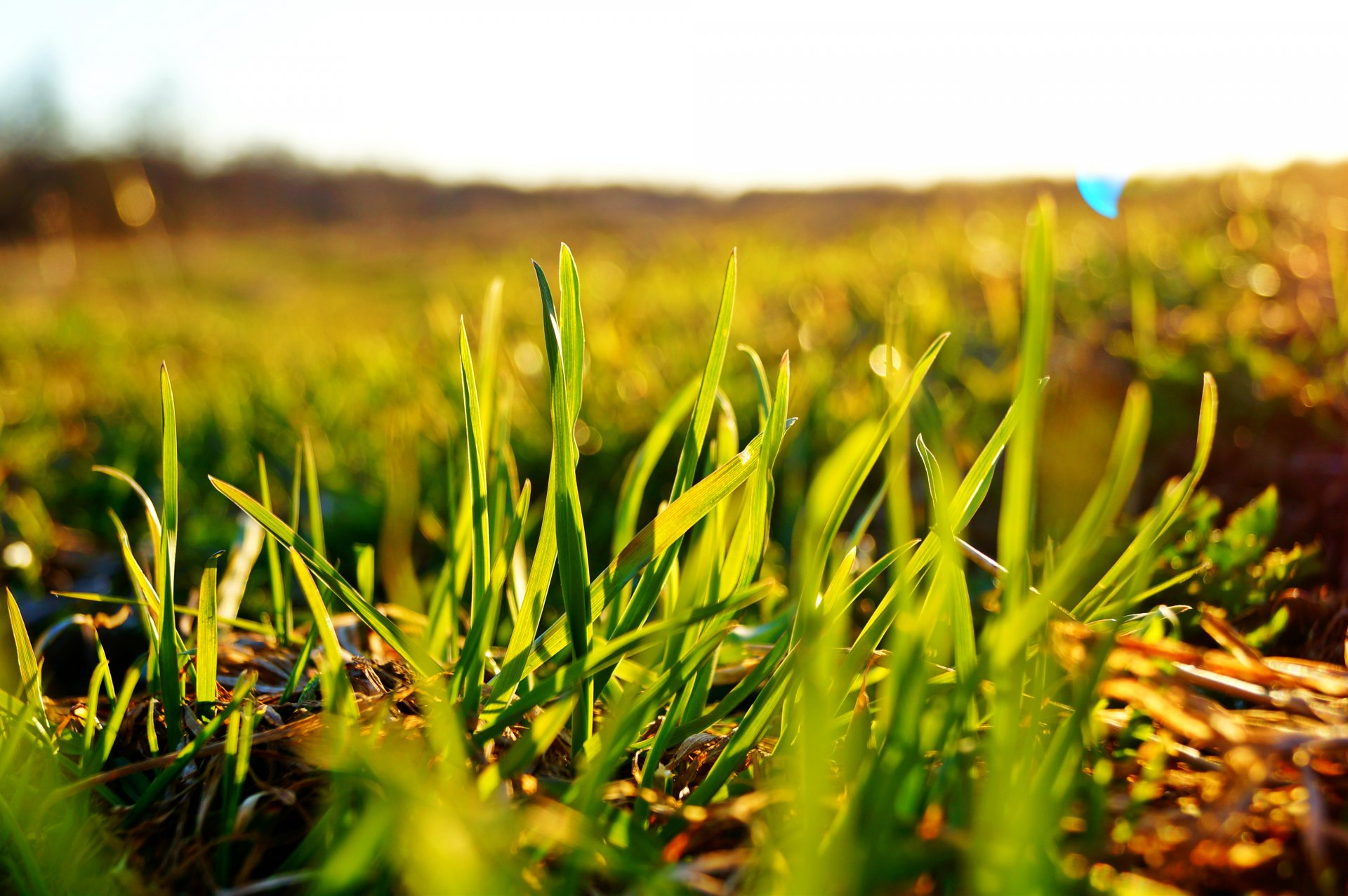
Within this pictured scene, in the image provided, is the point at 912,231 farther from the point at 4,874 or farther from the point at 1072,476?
the point at 4,874

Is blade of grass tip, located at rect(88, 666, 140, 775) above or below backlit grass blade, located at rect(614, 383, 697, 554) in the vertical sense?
below

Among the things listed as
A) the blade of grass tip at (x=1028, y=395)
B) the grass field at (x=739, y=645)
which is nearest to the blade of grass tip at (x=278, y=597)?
the grass field at (x=739, y=645)

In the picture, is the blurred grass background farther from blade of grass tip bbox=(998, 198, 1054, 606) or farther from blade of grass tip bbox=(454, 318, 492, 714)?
blade of grass tip bbox=(454, 318, 492, 714)

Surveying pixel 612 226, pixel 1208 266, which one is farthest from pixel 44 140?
pixel 1208 266

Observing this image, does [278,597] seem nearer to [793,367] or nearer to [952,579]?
[952,579]

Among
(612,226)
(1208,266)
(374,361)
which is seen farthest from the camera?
(612,226)

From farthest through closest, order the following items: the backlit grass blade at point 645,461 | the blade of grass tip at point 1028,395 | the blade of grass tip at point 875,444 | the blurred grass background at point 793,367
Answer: the blurred grass background at point 793,367 → the backlit grass blade at point 645,461 → the blade of grass tip at point 875,444 → the blade of grass tip at point 1028,395

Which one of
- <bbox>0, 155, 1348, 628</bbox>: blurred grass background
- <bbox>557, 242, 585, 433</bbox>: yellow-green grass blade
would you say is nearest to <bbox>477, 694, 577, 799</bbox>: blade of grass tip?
<bbox>557, 242, 585, 433</bbox>: yellow-green grass blade

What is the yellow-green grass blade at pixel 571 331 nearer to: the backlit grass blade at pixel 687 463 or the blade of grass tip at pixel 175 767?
the backlit grass blade at pixel 687 463

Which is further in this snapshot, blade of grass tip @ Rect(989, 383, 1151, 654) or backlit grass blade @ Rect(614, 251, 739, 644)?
backlit grass blade @ Rect(614, 251, 739, 644)
